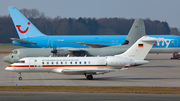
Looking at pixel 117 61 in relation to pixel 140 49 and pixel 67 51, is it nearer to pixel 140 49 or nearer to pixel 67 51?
pixel 140 49

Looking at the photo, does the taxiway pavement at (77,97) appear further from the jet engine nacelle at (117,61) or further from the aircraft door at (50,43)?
the aircraft door at (50,43)

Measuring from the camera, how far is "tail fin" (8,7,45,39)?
157 ft

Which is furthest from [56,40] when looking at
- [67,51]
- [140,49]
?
[140,49]

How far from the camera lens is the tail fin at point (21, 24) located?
47781 millimetres

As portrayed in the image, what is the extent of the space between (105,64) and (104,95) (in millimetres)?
8363

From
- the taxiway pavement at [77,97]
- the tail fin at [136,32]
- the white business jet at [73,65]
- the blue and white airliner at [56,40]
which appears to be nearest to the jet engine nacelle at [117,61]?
the white business jet at [73,65]

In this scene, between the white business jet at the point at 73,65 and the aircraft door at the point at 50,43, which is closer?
the white business jet at the point at 73,65

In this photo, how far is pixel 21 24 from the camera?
48000 mm

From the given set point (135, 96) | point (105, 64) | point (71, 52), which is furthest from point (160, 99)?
point (71, 52)

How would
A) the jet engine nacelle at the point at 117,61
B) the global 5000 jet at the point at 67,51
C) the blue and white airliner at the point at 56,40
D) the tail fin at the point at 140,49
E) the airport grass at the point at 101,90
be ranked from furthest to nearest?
the blue and white airliner at the point at 56,40
the global 5000 jet at the point at 67,51
the tail fin at the point at 140,49
the jet engine nacelle at the point at 117,61
the airport grass at the point at 101,90

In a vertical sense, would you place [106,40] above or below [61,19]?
below

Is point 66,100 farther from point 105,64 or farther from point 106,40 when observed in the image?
point 106,40

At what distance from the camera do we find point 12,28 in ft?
464

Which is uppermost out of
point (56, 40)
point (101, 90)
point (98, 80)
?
point (56, 40)
